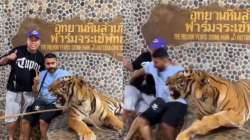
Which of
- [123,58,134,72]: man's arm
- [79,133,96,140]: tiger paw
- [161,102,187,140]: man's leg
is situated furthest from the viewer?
[79,133,96,140]: tiger paw

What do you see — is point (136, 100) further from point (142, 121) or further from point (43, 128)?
point (43, 128)

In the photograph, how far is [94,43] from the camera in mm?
10312

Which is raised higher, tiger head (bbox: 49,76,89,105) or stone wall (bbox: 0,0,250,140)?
stone wall (bbox: 0,0,250,140)

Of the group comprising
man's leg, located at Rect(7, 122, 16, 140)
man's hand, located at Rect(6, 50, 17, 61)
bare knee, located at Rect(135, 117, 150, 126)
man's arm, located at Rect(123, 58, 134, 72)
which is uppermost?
man's hand, located at Rect(6, 50, 17, 61)

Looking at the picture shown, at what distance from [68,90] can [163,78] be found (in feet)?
5.02

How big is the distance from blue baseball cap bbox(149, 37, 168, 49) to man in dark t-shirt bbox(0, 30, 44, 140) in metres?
1.75

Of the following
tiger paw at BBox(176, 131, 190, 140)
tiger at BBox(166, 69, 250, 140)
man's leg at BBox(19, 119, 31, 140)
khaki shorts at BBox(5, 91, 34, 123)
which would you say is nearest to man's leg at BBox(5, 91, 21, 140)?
khaki shorts at BBox(5, 91, 34, 123)

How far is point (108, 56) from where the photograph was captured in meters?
10.2

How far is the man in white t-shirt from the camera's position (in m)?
9.40

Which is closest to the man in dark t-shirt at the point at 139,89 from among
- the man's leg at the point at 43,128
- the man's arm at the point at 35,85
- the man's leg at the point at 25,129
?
the man's leg at the point at 43,128

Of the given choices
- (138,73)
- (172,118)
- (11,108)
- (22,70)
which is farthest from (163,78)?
(11,108)

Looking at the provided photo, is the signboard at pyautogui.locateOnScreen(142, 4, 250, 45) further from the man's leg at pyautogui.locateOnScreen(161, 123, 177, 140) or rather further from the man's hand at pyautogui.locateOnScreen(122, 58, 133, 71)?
the man's leg at pyautogui.locateOnScreen(161, 123, 177, 140)

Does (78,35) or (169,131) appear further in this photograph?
(78,35)

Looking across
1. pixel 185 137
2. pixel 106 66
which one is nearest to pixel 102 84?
pixel 106 66
